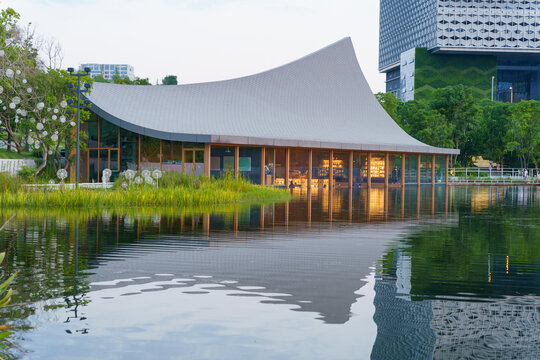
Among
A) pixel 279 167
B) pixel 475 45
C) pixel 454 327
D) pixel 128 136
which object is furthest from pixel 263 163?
pixel 475 45

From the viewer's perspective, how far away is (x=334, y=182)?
4206cm

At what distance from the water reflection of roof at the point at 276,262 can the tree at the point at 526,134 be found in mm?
53682

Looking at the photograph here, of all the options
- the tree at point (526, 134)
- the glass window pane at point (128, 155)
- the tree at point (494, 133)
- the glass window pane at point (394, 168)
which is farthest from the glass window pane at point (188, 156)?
the tree at point (494, 133)

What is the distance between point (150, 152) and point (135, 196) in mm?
14740

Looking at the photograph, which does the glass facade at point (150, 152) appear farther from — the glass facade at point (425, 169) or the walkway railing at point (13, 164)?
the glass facade at point (425, 169)

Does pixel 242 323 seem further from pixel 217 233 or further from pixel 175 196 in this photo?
pixel 175 196

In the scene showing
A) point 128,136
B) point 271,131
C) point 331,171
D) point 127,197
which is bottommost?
point 127,197

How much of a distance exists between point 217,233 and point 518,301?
23.3 feet

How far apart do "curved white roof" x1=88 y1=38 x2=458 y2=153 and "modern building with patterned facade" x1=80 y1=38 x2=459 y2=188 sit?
0.24 ft

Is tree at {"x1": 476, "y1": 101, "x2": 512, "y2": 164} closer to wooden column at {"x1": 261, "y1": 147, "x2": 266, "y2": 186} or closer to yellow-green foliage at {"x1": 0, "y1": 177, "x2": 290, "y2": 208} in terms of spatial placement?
wooden column at {"x1": 261, "y1": 147, "x2": 266, "y2": 186}

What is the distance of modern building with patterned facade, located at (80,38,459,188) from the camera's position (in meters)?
34.6

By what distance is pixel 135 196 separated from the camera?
20.1 metres

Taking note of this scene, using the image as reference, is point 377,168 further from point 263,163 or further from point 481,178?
point 481,178

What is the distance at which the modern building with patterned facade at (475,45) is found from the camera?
10862 centimetres
